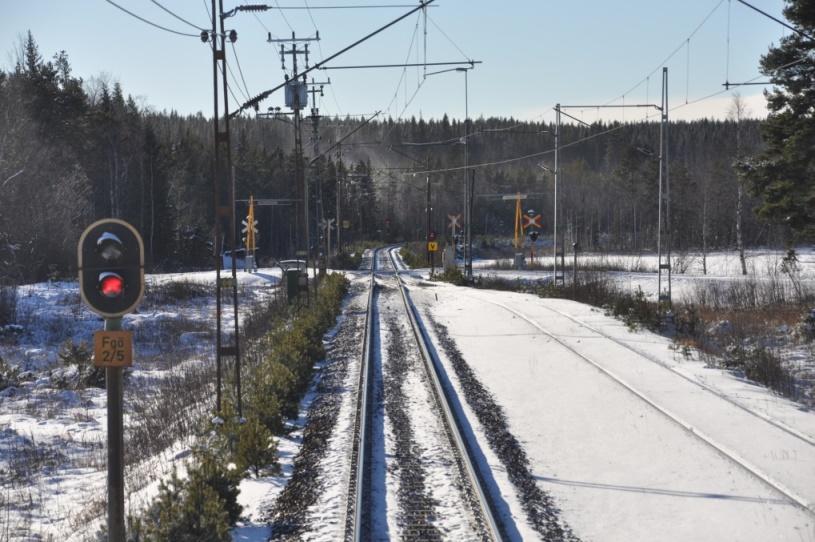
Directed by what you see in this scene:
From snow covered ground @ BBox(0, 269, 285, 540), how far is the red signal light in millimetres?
3316

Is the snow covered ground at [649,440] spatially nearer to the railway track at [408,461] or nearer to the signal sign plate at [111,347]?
the railway track at [408,461]

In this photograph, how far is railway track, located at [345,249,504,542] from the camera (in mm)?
7730

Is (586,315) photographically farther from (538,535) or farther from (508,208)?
(508,208)

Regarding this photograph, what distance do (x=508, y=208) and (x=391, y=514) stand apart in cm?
14751

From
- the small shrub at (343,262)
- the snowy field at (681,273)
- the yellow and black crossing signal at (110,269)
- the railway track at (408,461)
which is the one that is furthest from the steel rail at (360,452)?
the small shrub at (343,262)

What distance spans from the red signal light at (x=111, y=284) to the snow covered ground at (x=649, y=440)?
4.53 metres

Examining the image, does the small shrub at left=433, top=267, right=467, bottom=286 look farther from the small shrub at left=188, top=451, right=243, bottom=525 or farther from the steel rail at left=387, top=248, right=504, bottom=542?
the small shrub at left=188, top=451, right=243, bottom=525

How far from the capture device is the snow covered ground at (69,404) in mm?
10047

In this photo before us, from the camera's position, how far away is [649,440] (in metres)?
11.1

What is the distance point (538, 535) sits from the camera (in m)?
7.62

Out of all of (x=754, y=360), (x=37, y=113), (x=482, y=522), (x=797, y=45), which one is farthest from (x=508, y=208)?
(x=482, y=522)

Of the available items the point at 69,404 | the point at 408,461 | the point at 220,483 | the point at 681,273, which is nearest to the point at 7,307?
the point at 69,404

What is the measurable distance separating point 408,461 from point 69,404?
36.8 ft

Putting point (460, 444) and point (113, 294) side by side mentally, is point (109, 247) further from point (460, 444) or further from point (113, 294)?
point (460, 444)
